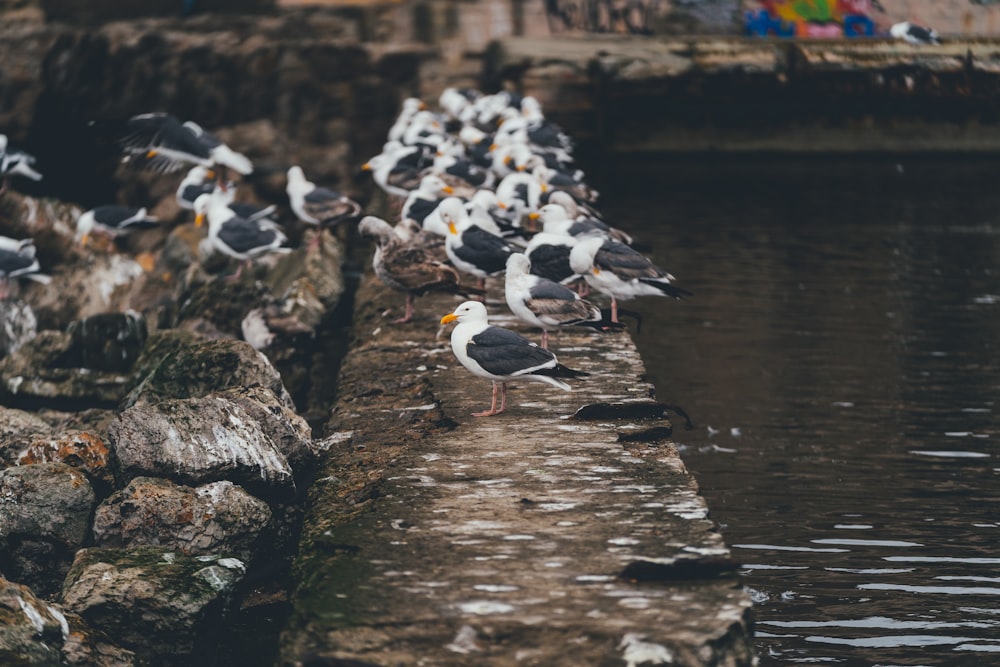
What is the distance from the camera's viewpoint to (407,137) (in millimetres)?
17422

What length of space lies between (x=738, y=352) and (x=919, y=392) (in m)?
1.58

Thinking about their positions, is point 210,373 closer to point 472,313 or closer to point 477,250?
point 472,313

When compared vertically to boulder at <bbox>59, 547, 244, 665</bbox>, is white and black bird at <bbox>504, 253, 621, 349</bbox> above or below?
above

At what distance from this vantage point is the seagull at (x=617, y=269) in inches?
360

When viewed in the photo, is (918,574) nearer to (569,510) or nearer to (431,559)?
(569,510)

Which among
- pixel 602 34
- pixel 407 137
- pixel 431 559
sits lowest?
pixel 431 559

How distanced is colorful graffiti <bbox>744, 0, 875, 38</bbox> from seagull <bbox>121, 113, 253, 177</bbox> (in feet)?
42.0

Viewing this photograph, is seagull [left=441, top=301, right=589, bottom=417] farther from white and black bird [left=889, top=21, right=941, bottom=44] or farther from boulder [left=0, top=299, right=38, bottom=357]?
white and black bird [left=889, top=21, right=941, bottom=44]

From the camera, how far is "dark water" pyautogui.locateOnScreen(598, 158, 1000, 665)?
6.77 m

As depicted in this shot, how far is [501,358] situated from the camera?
726 cm

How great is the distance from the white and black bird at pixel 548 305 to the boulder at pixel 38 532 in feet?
9.14

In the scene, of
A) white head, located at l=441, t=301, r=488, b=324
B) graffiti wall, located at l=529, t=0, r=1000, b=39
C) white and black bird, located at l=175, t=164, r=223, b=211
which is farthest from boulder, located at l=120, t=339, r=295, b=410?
graffiti wall, located at l=529, t=0, r=1000, b=39

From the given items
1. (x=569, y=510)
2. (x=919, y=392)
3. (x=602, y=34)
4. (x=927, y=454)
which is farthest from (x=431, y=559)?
(x=602, y=34)

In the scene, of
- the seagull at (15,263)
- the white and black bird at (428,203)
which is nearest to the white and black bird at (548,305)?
the white and black bird at (428,203)
